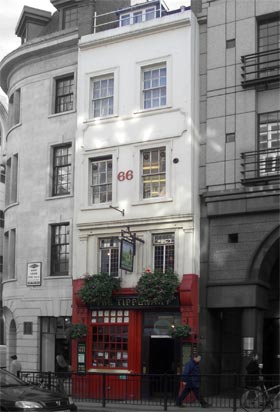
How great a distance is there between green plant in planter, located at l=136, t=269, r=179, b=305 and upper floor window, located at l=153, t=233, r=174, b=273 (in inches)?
25.5

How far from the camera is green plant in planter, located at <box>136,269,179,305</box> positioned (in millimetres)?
24656

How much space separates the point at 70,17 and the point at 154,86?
637 cm

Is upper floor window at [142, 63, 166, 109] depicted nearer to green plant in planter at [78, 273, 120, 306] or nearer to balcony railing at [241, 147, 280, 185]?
balcony railing at [241, 147, 280, 185]

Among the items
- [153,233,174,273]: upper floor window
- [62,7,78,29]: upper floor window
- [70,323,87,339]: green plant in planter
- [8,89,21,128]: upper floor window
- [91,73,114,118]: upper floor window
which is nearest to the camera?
[153,233,174,273]: upper floor window

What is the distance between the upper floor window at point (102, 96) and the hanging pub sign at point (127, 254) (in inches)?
216

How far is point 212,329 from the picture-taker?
2512cm

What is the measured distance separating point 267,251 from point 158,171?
5034 mm

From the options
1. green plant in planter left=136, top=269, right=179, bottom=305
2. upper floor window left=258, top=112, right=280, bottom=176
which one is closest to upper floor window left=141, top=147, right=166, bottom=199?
green plant in planter left=136, top=269, right=179, bottom=305

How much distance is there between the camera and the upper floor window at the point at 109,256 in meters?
26.8

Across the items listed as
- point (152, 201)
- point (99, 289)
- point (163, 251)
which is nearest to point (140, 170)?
point (152, 201)

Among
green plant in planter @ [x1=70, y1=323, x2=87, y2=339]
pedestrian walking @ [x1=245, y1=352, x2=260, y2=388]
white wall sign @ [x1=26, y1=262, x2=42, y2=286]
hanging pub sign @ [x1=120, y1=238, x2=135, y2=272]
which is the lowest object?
pedestrian walking @ [x1=245, y1=352, x2=260, y2=388]

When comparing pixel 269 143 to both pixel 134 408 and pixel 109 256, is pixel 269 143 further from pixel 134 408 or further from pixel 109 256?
pixel 134 408

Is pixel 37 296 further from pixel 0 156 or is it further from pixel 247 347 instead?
pixel 0 156

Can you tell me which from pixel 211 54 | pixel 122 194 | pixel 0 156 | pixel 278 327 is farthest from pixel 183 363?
pixel 0 156
